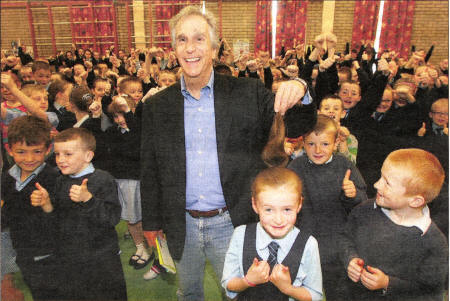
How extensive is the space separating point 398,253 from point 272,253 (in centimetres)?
30

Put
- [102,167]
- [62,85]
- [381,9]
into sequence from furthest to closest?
1. [62,85]
2. [102,167]
3. [381,9]

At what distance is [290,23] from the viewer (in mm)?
823

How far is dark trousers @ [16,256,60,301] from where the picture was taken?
0.86m

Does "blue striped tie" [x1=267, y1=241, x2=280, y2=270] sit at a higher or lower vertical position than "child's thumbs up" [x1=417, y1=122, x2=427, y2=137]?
lower

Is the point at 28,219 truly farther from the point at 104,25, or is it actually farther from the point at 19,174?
the point at 104,25

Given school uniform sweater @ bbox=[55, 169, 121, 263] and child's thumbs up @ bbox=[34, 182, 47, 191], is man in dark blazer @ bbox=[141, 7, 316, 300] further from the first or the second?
child's thumbs up @ bbox=[34, 182, 47, 191]

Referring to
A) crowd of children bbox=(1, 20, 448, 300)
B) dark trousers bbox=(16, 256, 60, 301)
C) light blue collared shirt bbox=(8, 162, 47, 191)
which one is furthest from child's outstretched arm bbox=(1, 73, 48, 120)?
dark trousers bbox=(16, 256, 60, 301)

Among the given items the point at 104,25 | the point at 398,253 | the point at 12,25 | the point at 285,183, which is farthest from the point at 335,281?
the point at 12,25

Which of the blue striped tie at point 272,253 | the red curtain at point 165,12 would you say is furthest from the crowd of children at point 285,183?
the red curtain at point 165,12

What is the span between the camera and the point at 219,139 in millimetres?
730

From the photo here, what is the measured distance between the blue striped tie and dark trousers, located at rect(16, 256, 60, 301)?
0.64 metres

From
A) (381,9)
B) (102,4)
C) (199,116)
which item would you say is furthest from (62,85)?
(381,9)

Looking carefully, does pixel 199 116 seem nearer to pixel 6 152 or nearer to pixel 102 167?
pixel 102 167

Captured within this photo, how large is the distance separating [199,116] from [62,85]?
63 centimetres
